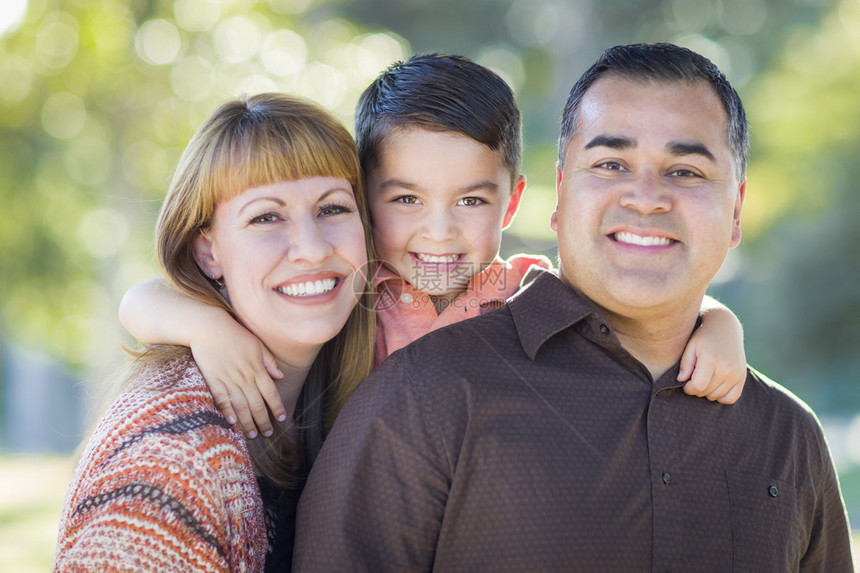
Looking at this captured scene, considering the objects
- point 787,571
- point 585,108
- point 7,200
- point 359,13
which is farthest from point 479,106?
point 359,13

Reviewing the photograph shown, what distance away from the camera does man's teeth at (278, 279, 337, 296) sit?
253cm

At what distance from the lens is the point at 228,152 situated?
8.10ft

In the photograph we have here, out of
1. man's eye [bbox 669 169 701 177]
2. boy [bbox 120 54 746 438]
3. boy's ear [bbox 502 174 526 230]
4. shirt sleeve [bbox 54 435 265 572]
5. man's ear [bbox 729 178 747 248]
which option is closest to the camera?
shirt sleeve [bbox 54 435 265 572]

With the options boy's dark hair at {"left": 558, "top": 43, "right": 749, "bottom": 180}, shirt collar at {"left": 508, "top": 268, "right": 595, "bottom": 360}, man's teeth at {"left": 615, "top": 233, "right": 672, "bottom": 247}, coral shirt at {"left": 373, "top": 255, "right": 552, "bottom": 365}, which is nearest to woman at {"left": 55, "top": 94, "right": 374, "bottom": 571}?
coral shirt at {"left": 373, "top": 255, "right": 552, "bottom": 365}

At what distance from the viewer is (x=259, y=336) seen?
2646 millimetres

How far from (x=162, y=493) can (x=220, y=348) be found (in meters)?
0.56

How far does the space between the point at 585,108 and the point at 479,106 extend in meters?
0.52

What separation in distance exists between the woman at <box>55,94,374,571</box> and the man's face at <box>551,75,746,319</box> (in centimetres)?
77

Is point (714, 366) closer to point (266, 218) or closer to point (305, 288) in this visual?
point (305, 288)

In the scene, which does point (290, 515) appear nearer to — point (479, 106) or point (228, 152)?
point (228, 152)

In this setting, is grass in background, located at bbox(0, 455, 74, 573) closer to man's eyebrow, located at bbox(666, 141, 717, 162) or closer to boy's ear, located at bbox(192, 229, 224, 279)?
boy's ear, located at bbox(192, 229, 224, 279)

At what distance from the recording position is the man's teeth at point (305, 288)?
8.31 ft

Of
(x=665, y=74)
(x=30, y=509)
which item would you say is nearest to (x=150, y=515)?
(x=665, y=74)

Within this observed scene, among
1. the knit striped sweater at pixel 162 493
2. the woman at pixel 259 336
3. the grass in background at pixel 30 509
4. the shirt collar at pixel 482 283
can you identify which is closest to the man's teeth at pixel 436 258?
the shirt collar at pixel 482 283
